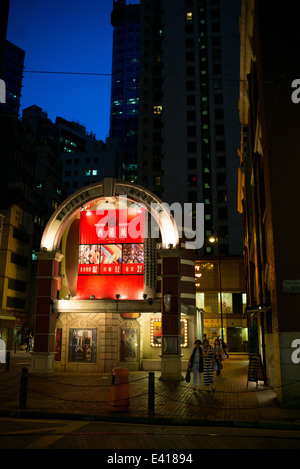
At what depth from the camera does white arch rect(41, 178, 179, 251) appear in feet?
73.3

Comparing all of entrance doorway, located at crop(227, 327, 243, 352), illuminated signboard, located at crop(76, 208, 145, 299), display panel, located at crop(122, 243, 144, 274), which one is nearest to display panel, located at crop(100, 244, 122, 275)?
illuminated signboard, located at crop(76, 208, 145, 299)

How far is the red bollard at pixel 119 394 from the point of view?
11453mm

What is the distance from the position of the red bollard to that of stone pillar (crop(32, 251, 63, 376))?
10.1 metres

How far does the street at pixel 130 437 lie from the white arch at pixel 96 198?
13150mm

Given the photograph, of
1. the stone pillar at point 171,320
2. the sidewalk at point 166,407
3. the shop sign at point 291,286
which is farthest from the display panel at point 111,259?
the shop sign at point 291,286

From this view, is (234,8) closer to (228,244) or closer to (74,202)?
(228,244)

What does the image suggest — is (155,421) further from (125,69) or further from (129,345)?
(125,69)

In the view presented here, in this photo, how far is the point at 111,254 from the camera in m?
24.4

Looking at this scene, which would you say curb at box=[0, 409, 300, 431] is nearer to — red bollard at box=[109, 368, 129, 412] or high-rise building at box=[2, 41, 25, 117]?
red bollard at box=[109, 368, 129, 412]

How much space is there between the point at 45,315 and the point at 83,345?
9.58ft

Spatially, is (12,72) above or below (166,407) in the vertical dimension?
above

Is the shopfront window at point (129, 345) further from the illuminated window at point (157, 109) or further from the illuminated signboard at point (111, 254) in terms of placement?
the illuminated window at point (157, 109)

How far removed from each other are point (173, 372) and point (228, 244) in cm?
4937

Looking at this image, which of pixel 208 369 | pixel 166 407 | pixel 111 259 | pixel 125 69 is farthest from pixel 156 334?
pixel 125 69
